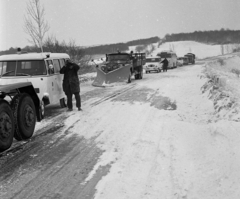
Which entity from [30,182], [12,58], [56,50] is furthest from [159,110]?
[56,50]

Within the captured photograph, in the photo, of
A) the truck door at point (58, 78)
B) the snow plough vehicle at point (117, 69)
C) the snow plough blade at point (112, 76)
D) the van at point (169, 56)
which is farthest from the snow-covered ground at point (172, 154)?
the van at point (169, 56)

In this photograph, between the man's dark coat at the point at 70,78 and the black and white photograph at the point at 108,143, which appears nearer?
the black and white photograph at the point at 108,143

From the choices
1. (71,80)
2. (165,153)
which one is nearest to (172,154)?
(165,153)

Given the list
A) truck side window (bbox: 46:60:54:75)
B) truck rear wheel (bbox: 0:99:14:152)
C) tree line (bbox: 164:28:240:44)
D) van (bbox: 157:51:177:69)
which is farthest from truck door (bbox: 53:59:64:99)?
tree line (bbox: 164:28:240:44)

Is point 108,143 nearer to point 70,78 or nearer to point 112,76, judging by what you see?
point 70,78

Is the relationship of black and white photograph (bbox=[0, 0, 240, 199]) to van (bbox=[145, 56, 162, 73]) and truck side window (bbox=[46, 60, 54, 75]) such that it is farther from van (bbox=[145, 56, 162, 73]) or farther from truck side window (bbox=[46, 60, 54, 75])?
van (bbox=[145, 56, 162, 73])

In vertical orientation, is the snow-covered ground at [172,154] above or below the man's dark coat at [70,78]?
below

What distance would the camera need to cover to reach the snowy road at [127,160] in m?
3.59

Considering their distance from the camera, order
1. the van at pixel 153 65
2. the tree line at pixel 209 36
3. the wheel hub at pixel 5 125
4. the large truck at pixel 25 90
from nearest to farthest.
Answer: the wheel hub at pixel 5 125
the large truck at pixel 25 90
the van at pixel 153 65
the tree line at pixel 209 36

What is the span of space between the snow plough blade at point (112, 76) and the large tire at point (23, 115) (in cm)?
1119

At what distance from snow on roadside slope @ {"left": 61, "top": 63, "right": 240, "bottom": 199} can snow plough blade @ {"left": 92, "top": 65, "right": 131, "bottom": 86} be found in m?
9.02

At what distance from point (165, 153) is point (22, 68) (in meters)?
5.20

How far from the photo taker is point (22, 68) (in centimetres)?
808

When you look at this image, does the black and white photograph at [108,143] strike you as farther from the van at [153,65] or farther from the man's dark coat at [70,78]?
the van at [153,65]
